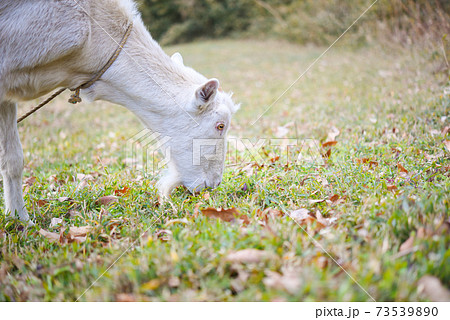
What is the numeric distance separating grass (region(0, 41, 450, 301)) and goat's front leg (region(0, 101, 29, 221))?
0.16 metres

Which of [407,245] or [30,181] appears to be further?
[30,181]

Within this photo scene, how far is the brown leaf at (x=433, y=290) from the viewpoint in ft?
5.00

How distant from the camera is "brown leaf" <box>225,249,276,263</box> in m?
1.81

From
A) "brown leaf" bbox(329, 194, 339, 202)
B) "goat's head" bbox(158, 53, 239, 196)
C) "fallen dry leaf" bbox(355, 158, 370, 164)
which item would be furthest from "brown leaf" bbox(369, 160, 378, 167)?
"goat's head" bbox(158, 53, 239, 196)

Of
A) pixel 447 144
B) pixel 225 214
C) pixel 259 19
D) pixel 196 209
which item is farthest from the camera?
pixel 259 19

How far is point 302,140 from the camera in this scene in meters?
4.78

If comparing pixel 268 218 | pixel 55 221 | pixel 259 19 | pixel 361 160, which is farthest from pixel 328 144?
pixel 259 19

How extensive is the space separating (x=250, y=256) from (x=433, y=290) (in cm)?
84

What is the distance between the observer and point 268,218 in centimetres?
239

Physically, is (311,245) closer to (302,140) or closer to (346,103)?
(302,140)

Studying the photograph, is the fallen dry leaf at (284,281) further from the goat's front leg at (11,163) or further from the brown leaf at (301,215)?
the goat's front leg at (11,163)

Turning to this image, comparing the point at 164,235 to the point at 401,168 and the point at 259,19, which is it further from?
the point at 259,19

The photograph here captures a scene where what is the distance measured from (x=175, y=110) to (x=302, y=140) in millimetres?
2308

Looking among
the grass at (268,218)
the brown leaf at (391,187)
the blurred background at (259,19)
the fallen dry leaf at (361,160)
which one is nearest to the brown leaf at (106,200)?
the grass at (268,218)
